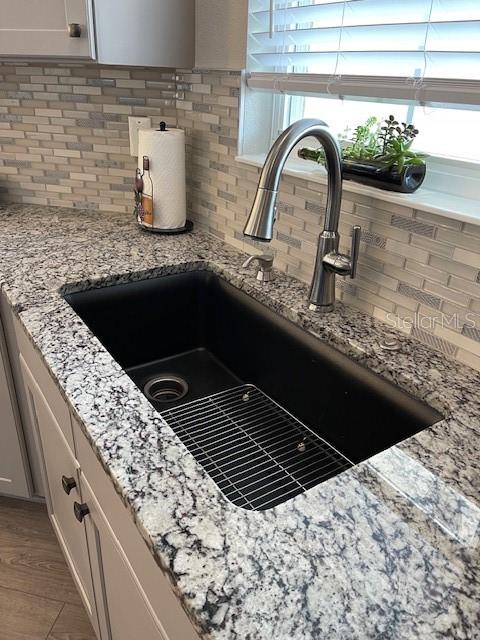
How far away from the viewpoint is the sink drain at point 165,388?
1194mm

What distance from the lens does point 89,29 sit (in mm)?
1216

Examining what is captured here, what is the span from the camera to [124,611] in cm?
86

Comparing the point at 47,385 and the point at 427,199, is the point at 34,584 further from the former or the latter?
the point at 427,199

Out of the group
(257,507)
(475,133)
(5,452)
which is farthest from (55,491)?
(475,133)

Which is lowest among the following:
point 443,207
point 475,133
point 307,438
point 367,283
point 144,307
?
point 307,438

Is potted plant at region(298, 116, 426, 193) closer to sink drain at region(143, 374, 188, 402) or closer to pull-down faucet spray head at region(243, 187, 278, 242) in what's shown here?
pull-down faucet spray head at region(243, 187, 278, 242)

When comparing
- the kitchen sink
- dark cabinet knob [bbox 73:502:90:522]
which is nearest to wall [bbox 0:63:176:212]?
the kitchen sink

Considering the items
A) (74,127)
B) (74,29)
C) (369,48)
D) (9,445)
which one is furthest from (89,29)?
(9,445)

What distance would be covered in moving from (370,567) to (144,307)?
0.90 metres

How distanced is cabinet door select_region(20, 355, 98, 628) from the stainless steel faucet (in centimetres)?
58

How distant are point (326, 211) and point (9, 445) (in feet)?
3.81

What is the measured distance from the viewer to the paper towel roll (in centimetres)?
141

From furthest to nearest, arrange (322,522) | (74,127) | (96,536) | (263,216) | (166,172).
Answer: (74,127), (166,172), (96,536), (263,216), (322,522)

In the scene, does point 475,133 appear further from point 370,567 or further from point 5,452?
point 5,452
